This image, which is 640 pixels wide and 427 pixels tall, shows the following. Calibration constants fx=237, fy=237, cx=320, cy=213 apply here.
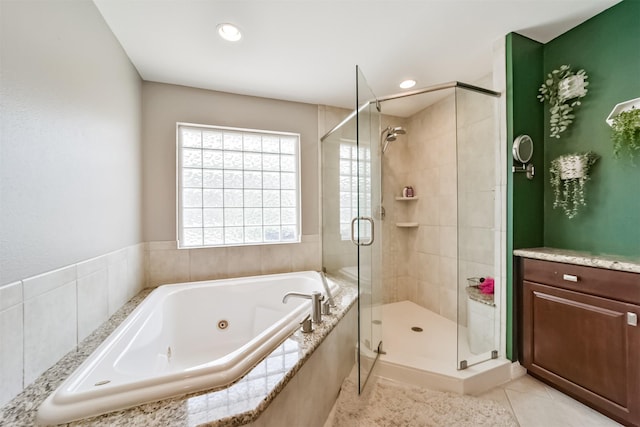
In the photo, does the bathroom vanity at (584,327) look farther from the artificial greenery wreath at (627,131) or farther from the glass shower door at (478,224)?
the artificial greenery wreath at (627,131)

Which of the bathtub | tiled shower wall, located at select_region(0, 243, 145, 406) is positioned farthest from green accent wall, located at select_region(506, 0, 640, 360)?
tiled shower wall, located at select_region(0, 243, 145, 406)

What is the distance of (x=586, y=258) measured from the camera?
51.2 inches

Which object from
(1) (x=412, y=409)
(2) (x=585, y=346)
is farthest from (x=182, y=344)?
(2) (x=585, y=346)

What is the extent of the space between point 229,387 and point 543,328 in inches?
72.6

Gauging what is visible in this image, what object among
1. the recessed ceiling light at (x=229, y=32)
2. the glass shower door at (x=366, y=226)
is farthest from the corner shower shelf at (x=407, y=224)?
the recessed ceiling light at (x=229, y=32)

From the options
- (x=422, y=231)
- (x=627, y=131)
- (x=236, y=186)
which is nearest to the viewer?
(x=627, y=131)

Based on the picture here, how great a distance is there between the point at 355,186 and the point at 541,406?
1.68m

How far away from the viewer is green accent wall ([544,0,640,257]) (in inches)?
52.6

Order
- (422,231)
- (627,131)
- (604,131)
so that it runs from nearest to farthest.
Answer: (627,131) → (604,131) → (422,231)

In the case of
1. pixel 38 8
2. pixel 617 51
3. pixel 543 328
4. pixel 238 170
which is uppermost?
pixel 617 51

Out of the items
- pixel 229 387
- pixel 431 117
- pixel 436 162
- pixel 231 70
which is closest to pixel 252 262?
pixel 229 387

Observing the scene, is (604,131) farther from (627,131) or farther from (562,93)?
(562,93)

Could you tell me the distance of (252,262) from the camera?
2287mm

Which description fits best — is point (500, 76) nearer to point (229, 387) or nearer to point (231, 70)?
point (231, 70)
